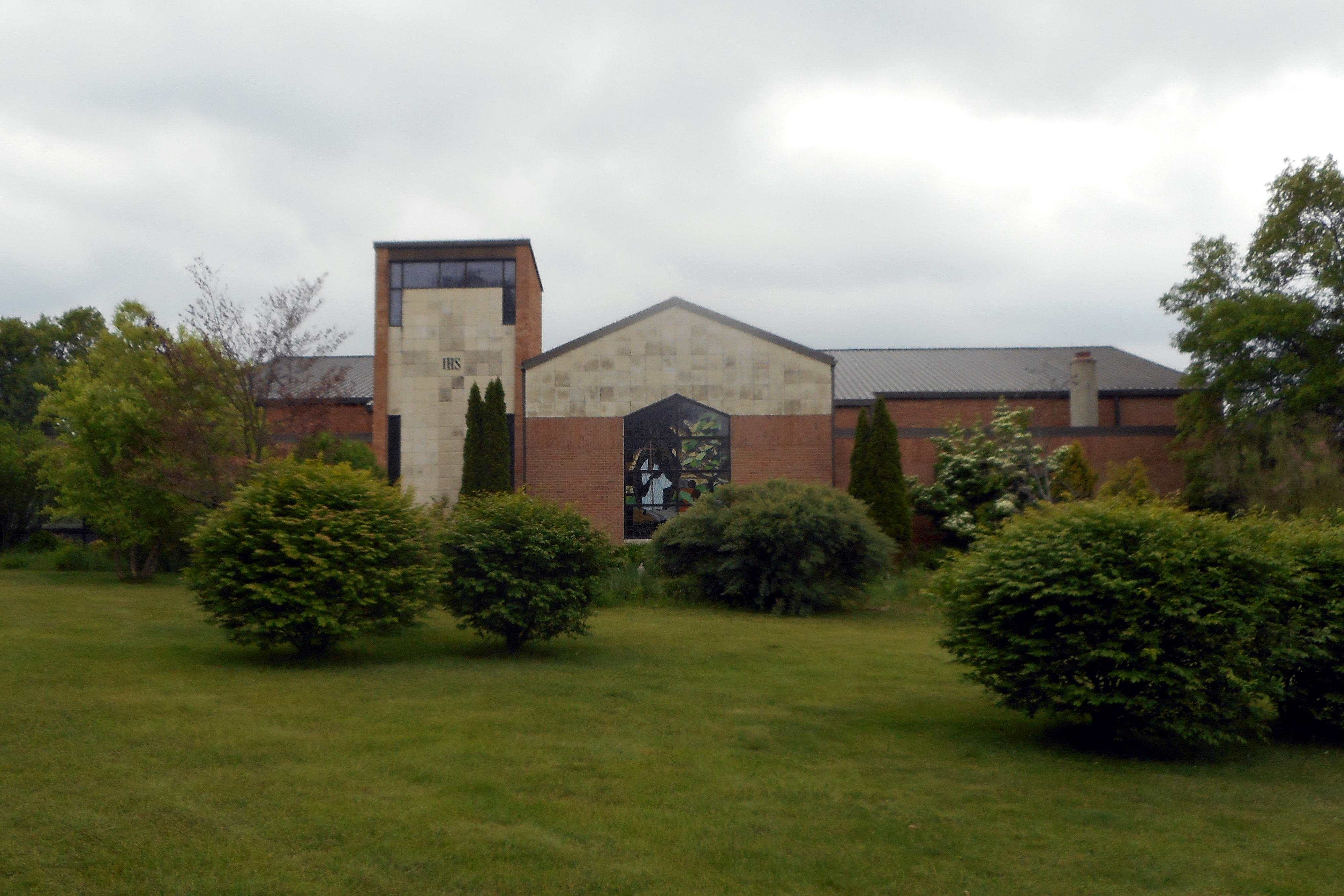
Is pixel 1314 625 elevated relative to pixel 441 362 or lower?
lower

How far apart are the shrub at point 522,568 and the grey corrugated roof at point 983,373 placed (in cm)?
1883

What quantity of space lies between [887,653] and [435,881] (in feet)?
34.1

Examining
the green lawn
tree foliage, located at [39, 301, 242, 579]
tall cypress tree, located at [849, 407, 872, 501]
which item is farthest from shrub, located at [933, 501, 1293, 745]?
tall cypress tree, located at [849, 407, 872, 501]

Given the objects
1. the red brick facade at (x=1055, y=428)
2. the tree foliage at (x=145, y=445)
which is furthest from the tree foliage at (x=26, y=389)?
the red brick facade at (x=1055, y=428)

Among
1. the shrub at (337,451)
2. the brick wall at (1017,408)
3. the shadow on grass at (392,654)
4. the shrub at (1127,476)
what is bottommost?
the shadow on grass at (392,654)

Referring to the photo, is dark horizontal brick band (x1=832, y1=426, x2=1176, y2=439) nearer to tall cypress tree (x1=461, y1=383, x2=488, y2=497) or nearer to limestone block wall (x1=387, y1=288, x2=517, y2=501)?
tall cypress tree (x1=461, y1=383, x2=488, y2=497)

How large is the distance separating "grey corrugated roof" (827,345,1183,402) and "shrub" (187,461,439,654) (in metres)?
20.5

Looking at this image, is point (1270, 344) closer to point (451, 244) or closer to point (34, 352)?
point (451, 244)

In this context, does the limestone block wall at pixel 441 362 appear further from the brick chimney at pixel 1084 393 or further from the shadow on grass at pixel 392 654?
the brick chimney at pixel 1084 393

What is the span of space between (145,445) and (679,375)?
14.5 metres

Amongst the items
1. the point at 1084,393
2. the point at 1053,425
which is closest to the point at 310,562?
the point at 1084,393

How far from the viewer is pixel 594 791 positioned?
6.63 meters

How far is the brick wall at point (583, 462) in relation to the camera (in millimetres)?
28688

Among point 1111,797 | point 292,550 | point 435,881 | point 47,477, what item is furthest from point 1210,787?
point 47,477
